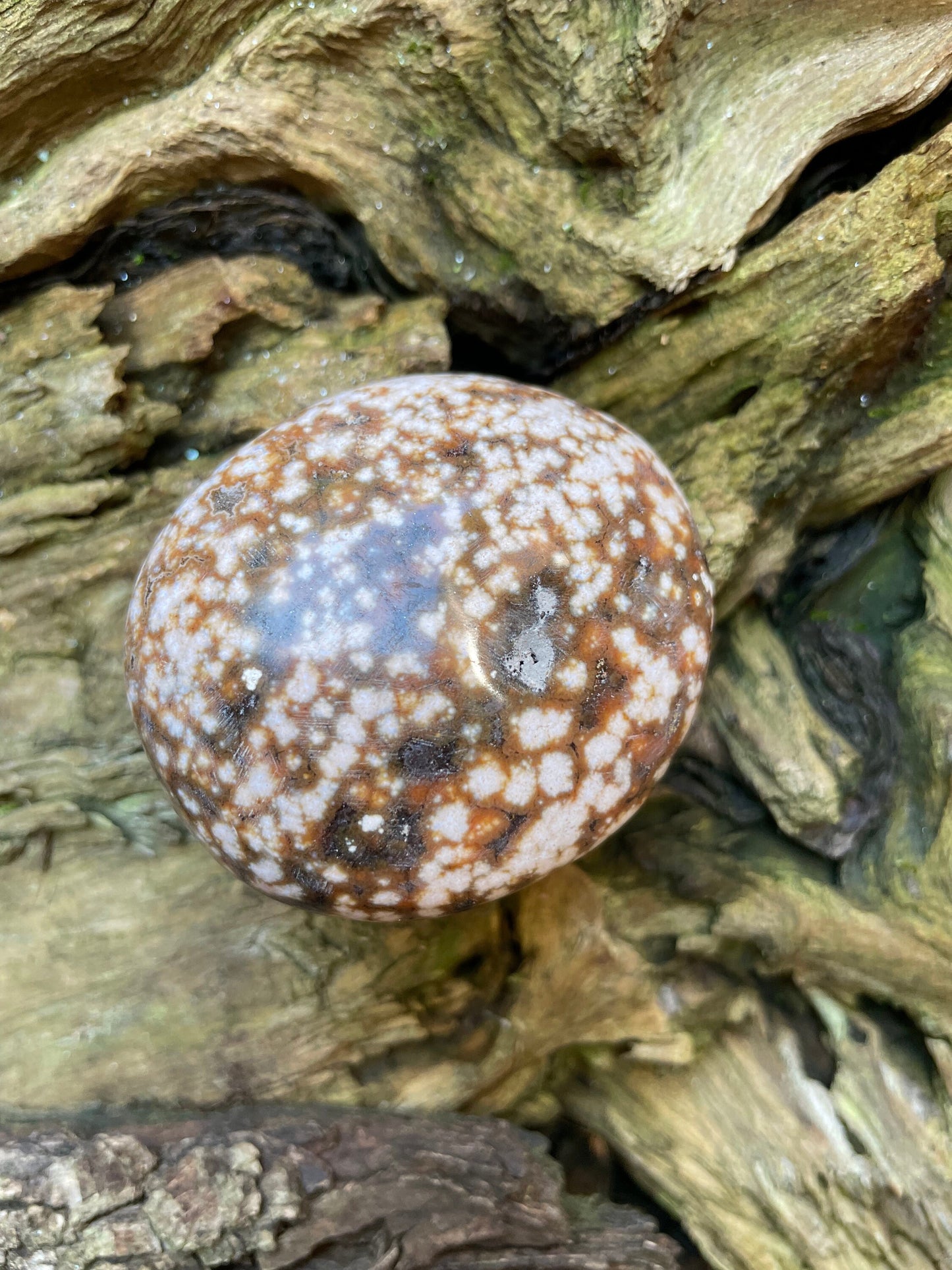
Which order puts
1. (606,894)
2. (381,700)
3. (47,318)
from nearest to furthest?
(381,700) < (47,318) < (606,894)

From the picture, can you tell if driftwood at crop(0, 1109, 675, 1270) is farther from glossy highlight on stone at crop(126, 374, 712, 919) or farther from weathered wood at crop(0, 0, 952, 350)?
weathered wood at crop(0, 0, 952, 350)

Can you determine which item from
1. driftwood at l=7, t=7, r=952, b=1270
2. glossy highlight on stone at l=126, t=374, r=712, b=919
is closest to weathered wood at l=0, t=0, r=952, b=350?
driftwood at l=7, t=7, r=952, b=1270

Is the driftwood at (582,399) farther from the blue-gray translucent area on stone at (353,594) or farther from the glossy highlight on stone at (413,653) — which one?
the blue-gray translucent area on stone at (353,594)

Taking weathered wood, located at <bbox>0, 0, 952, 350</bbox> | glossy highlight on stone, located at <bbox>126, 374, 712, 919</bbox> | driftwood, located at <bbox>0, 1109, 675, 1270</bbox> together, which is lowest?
driftwood, located at <bbox>0, 1109, 675, 1270</bbox>

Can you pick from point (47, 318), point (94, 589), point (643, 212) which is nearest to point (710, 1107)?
point (94, 589)

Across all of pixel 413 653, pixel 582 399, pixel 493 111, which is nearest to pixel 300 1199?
pixel 413 653

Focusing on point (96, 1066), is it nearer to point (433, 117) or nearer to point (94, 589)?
point (94, 589)
